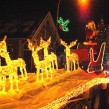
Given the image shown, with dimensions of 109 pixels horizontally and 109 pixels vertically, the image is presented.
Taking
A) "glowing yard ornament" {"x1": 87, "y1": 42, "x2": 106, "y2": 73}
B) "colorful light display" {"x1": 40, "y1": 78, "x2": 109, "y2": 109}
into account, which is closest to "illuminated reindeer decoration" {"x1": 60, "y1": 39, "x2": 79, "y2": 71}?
"glowing yard ornament" {"x1": 87, "y1": 42, "x2": 106, "y2": 73}

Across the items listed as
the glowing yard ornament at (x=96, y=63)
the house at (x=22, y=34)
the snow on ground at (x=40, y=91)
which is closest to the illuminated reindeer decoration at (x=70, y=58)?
the snow on ground at (x=40, y=91)

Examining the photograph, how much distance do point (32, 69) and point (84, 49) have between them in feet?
23.1

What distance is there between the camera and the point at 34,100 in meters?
15.5

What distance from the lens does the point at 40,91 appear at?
17.2 metres

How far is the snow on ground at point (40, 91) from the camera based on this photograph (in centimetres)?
1467

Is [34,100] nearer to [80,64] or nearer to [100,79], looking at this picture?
[100,79]

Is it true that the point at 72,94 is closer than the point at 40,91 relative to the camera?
No

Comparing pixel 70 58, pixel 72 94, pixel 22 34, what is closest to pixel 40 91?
pixel 72 94

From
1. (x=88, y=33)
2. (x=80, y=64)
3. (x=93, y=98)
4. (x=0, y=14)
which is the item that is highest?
(x=0, y=14)

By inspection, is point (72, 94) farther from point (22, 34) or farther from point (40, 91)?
point (22, 34)

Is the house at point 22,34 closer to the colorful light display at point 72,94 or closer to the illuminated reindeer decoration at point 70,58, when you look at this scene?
the illuminated reindeer decoration at point 70,58

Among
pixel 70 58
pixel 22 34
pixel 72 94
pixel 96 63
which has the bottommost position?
pixel 72 94

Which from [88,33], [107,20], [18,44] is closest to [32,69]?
[18,44]

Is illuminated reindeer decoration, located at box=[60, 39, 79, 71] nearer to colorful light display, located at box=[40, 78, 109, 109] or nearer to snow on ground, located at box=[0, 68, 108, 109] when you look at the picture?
snow on ground, located at box=[0, 68, 108, 109]
